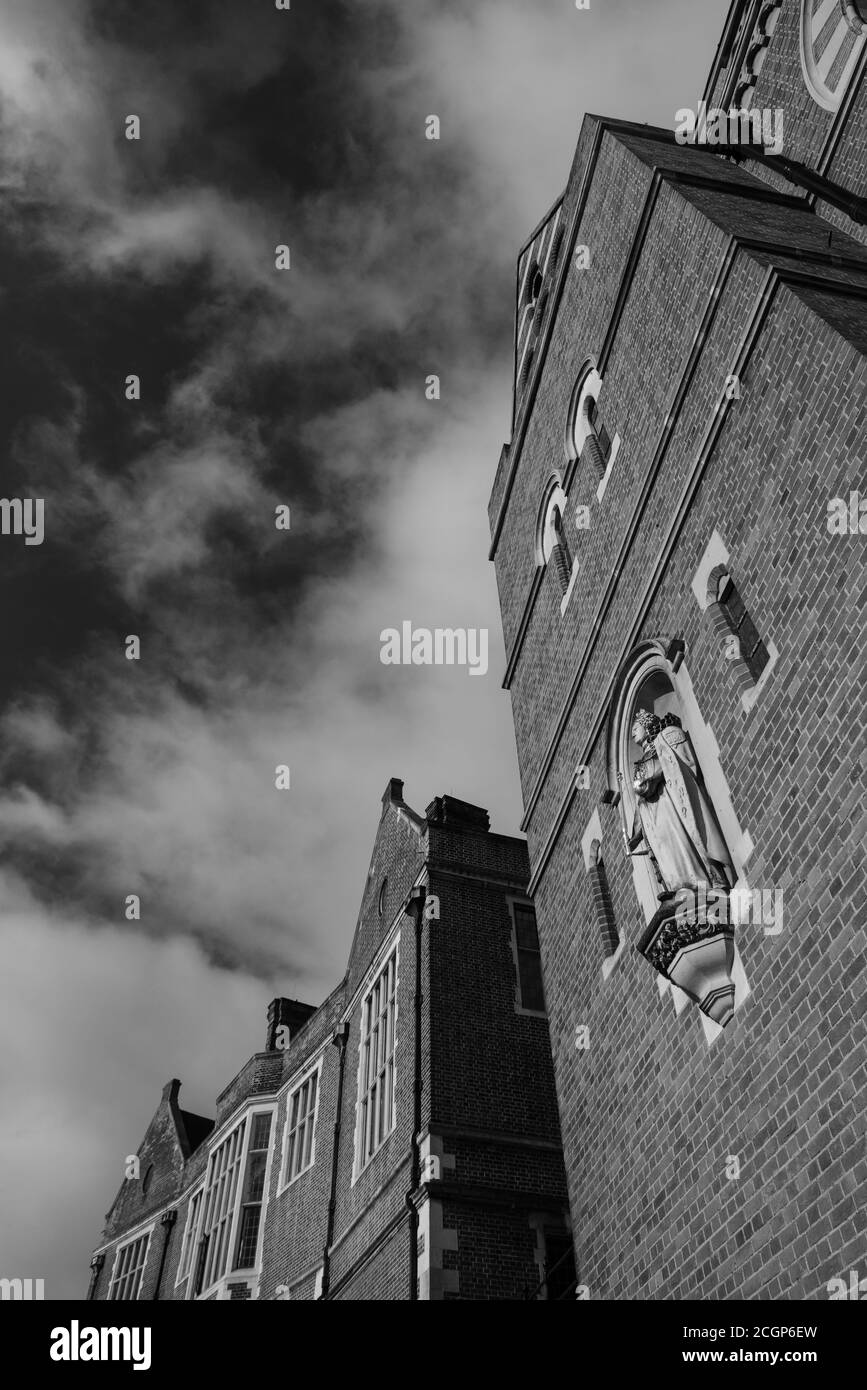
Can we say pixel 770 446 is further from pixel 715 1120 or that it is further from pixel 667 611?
pixel 715 1120

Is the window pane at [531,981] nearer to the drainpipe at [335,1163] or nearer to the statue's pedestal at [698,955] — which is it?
the drainpipe at [335,1163]

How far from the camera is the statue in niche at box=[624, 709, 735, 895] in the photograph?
7.21 m

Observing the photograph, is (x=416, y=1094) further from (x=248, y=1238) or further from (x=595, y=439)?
(x=248, y=1238)

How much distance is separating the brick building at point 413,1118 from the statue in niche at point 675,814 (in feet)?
22.6

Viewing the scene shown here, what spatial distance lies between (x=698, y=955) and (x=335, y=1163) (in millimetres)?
12709

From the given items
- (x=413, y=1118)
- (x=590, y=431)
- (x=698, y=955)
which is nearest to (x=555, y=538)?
(x=590, y=431)

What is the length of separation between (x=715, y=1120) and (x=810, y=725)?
289cm

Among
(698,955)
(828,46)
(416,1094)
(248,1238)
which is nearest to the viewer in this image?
(698,955)

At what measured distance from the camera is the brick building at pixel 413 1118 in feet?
41.5

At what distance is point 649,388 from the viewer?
9.47m

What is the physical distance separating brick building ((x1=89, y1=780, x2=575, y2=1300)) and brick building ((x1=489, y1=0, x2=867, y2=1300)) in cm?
390

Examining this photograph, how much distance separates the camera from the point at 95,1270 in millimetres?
31078

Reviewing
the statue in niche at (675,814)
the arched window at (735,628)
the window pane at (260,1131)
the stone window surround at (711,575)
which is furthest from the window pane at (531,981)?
the window pane at (260,1131)

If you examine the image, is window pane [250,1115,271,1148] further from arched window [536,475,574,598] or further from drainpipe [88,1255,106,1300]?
arched window [536,475,574,598]
